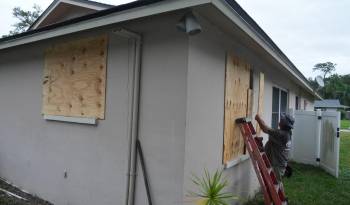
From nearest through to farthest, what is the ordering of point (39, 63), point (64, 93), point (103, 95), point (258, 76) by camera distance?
point (103, 95)
point (64, 93)
point (39, 63)
point (258, 76)

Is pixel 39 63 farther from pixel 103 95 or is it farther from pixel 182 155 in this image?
pixel 182 155

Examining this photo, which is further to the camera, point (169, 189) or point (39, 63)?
point (39, 63)

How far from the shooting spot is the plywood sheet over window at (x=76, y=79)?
4766 mm

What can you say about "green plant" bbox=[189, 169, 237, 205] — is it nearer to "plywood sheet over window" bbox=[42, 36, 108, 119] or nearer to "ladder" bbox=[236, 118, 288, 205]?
"ladder" bbox=[236, 118, 288, 205]

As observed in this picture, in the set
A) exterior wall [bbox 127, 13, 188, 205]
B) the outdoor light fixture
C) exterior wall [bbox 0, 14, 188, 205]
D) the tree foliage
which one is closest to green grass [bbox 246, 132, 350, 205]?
exterior wall [bbox 127, 13, 188, 205]

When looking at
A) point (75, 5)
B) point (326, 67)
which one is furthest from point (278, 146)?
point (326, 67)

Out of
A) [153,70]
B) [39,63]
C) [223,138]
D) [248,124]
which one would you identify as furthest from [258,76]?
[39,63]

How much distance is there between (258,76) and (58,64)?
403 cm

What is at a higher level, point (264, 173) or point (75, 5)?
point (75, 5)

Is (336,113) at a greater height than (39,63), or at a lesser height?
lesser

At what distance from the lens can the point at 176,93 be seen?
3.91 m

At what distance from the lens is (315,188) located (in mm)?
7395

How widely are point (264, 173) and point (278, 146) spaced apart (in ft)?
3.58

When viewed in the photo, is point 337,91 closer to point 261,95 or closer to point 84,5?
point 261,95
